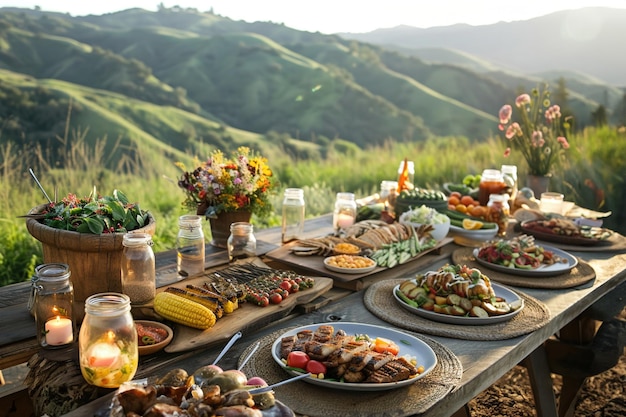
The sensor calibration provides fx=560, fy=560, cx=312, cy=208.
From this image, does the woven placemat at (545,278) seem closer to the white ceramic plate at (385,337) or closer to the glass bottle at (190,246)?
the white ceramic plate at (385,337)

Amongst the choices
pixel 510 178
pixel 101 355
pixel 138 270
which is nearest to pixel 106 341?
pixel 101 355

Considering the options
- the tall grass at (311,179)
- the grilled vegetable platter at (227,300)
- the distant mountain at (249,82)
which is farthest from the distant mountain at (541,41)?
the grilled vegetable platter at (227,300)

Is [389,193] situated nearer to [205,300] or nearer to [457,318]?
[457,318]

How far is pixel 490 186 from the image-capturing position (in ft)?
15.1

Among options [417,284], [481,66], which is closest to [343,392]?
[417,284]

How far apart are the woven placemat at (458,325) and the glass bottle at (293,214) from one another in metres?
0.82

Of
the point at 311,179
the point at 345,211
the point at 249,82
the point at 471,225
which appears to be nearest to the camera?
the point at 345,211

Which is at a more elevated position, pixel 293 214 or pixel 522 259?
pixel 293 214

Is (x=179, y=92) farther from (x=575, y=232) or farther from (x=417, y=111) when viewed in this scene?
(x=575, y=232)

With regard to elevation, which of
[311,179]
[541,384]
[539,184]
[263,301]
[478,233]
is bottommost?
[311,179]

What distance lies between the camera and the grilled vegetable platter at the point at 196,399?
4.28 ft

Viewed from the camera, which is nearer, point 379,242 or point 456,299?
point 456,299

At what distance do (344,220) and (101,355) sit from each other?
2.26 metres

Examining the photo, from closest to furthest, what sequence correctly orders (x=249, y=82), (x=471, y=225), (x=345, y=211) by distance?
(x=345, y=211) → (x=471, y=225) → (x=249, y=82)
